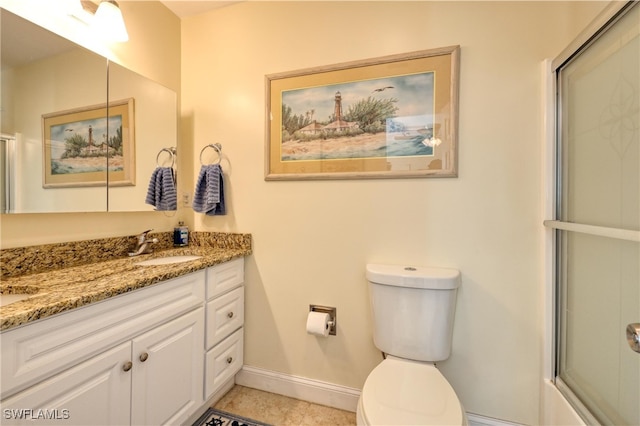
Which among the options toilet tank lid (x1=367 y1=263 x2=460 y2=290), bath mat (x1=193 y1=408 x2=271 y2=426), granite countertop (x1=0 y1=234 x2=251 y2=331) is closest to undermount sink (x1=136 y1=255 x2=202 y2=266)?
granite countertop (x1=0 y1=234 x2=251 y2=331)

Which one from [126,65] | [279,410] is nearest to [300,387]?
[279,410]

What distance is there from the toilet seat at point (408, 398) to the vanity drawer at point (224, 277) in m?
0.86

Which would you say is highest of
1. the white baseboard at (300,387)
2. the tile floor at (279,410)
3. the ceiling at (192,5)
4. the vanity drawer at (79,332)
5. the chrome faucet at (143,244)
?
the ceiling at (192,5)

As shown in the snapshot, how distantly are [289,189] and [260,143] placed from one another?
0.34 metres

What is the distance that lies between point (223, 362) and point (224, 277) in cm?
47

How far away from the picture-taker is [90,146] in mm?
1344

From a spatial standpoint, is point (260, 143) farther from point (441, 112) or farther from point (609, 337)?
point (609, 337)

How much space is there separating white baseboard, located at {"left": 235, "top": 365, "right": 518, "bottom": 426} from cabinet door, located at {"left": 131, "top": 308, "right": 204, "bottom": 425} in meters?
0.40

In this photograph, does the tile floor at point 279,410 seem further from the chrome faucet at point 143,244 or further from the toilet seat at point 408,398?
the chrome faucet at point 143,244

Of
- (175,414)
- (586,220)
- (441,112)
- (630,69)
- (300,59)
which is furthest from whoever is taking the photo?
(300,59)

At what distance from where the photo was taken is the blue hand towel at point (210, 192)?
1.68 m

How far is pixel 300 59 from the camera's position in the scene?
1606 millimetres

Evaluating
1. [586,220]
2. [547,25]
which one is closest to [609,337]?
[586,220]

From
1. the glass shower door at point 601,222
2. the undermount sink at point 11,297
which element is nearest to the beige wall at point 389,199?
the glass shower door at point 601,222
